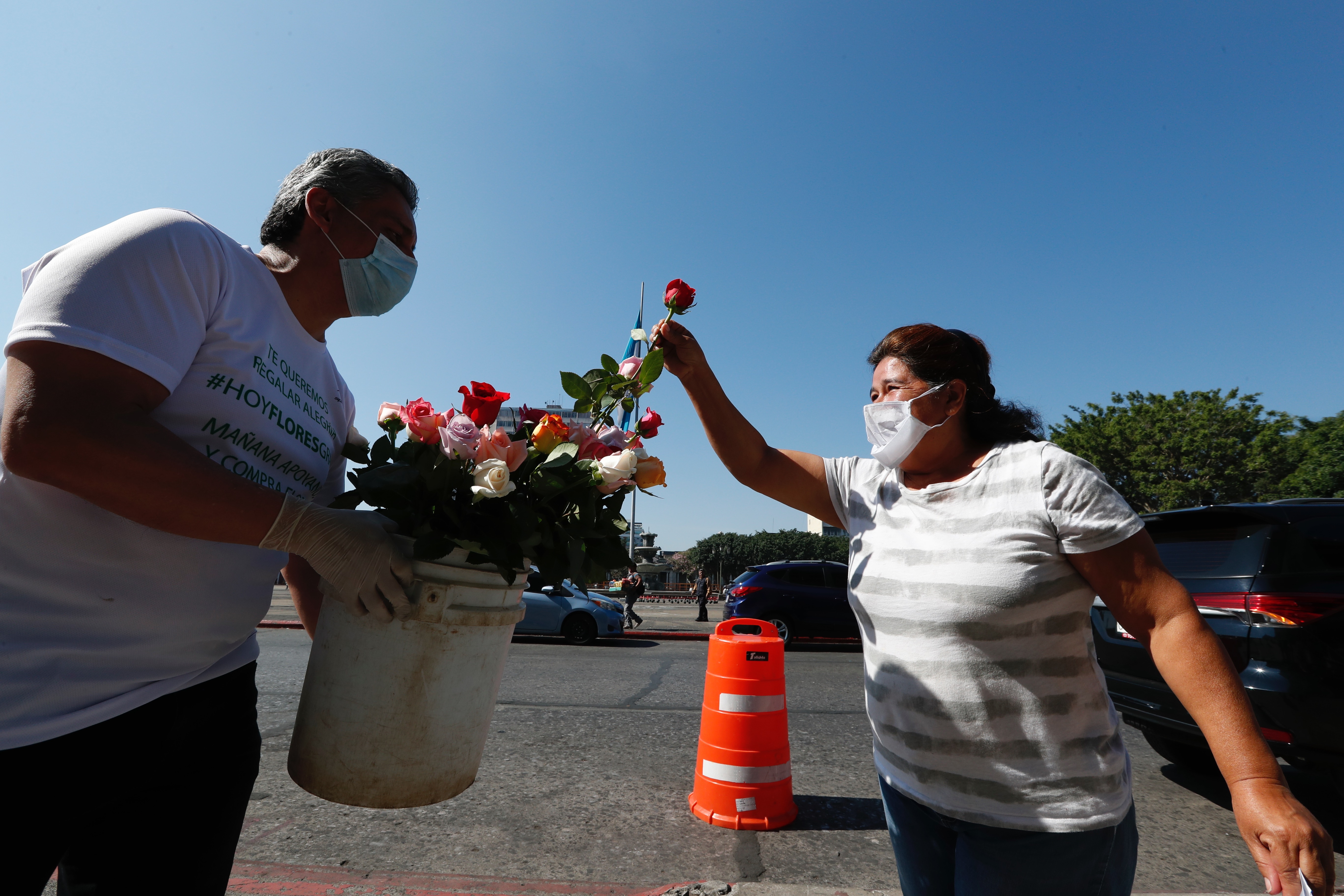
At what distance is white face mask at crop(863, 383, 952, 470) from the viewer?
1.86 meters

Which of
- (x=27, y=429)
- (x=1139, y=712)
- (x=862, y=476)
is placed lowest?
(x=1139, y=712)

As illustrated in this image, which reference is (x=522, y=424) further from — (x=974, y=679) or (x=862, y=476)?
(x=974, y=679)

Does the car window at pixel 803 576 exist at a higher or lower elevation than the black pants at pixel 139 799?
higher

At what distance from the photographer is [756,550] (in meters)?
59.1

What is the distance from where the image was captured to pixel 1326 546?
3.75 m

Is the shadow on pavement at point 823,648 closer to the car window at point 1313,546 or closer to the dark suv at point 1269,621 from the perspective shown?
the dark suv at point 1269,621

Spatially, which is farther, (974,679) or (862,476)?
(862,476)

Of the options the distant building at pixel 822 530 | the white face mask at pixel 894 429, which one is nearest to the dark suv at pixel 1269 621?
the white face mask at pixel 894 429

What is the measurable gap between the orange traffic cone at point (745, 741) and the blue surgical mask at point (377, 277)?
8.93ft

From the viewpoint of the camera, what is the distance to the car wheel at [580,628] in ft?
39.8

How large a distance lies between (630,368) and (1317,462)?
36.5m

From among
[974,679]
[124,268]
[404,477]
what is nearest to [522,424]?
[404,477]

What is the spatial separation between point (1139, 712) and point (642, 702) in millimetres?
4043

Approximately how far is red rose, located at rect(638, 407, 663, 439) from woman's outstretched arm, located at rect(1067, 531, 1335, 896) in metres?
0.96
